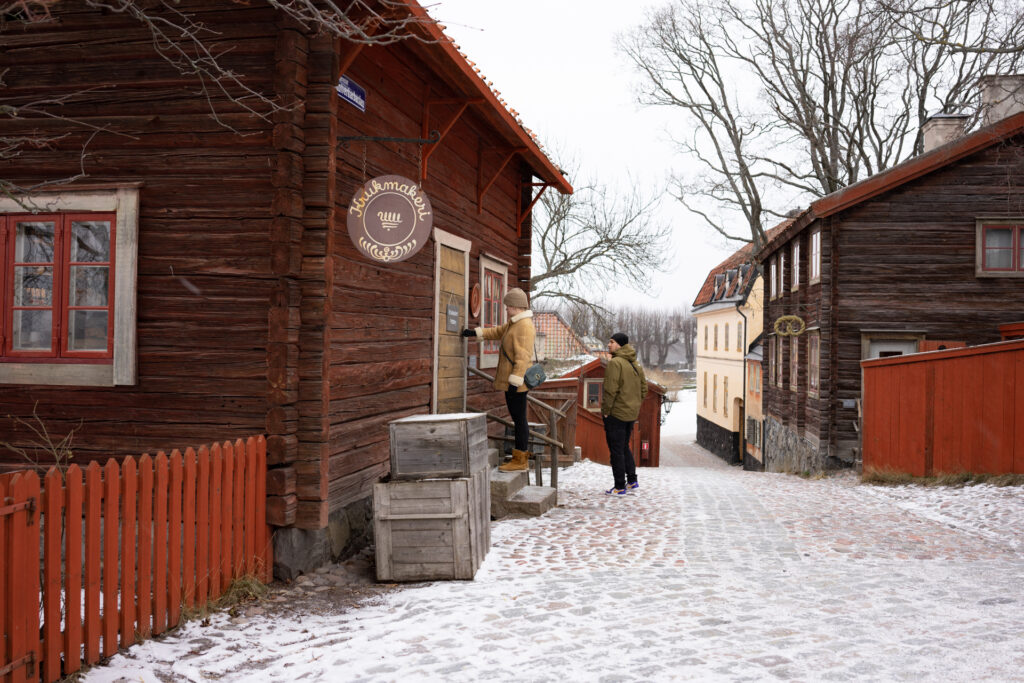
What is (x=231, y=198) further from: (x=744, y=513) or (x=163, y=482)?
(x=744, y=513)

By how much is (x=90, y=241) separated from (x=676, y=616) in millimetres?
5056

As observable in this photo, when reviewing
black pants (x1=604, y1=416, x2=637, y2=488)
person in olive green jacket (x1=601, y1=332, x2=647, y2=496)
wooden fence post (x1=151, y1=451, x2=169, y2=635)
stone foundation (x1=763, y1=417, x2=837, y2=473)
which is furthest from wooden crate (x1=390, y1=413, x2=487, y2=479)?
stone foundation (x1=763, y1=417, x2=837, y2=473)

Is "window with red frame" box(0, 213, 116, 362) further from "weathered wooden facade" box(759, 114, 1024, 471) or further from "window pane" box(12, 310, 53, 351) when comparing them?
"weathered wooden facade" box(759, 114, 1024, 471)

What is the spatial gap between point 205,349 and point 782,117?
25476 mm

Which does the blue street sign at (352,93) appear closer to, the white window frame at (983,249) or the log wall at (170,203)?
the log wall at (170,203)

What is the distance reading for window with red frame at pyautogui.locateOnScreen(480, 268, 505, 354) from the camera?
11.0 meters

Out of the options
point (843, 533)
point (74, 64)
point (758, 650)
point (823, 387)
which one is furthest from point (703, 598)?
point (823, 387)

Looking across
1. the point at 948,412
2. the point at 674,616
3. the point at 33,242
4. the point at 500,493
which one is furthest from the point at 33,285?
the point at 948,412

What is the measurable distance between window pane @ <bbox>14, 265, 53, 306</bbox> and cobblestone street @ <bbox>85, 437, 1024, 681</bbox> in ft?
9.68

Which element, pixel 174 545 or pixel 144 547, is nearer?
pixel 144 547

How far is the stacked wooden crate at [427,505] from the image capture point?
245 inches

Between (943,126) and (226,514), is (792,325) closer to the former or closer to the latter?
(943,126)

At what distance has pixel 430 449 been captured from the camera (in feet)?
20.6

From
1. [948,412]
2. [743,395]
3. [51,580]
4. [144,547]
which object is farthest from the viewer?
[743,395]
